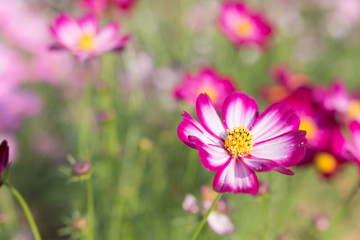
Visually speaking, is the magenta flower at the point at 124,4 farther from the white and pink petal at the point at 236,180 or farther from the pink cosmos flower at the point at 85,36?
the white and pink petal at the point at 236,180

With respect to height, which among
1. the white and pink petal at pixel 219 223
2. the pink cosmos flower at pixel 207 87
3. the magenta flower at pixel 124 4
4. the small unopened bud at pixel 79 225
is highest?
the magenta flower at pixel 124 4

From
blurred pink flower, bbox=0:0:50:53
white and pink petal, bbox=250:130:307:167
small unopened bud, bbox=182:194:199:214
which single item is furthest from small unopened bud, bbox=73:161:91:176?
blurred pink flower, bbox=0:0:50:53

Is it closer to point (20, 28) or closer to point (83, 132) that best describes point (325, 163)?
point (83, 132)

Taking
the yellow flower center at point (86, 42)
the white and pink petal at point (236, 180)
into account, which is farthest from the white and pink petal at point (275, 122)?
the yellow flower center at point (86, 42)

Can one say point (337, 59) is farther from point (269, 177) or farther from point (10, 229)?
point (10, 229)

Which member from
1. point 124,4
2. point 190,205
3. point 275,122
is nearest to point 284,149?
point 275,122

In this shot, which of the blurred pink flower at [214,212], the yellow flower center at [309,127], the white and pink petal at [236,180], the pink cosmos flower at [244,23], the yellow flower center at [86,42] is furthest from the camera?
the pink cosmos flower at [244,23]

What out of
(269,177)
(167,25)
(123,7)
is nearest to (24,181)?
(123,7)

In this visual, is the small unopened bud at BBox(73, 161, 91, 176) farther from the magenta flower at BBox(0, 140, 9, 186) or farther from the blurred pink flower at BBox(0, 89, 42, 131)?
the blurred pink flower at BBox(0, 89, 42, 131)
